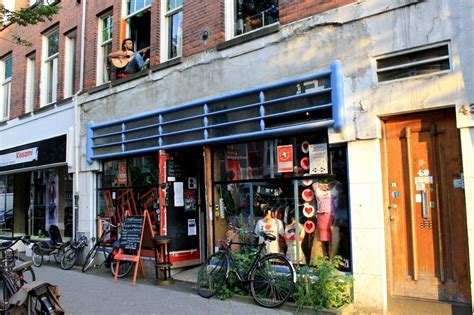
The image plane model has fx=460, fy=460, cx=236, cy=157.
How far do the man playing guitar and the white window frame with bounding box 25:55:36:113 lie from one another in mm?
5687

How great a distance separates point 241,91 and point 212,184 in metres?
1.98

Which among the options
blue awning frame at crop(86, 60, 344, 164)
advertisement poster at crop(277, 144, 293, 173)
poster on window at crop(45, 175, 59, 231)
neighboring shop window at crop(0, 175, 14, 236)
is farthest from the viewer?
neighboring shop window at crop(0, 175, 14, 236)

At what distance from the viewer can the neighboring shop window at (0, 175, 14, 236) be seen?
16.4m

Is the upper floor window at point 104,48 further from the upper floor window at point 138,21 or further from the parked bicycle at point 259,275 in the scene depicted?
the parked bicycle at point 259,275

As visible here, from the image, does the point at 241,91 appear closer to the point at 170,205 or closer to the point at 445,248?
the point at 170,205

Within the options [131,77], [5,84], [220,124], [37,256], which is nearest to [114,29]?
[131,77]

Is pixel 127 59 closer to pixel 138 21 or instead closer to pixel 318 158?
pixel 138 21

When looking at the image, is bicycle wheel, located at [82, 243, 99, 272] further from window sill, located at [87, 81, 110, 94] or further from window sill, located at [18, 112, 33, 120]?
window sill, located at [18, 112, 33, 120]

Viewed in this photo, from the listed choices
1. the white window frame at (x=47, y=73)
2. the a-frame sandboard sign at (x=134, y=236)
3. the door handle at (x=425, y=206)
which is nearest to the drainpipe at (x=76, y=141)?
the white window frame at (x=47, y=73)

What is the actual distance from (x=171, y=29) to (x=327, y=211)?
5.75 metres

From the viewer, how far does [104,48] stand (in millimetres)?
12312

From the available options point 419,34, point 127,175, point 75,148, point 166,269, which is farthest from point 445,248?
point 75,148

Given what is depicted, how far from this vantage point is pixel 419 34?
5949 millimetres

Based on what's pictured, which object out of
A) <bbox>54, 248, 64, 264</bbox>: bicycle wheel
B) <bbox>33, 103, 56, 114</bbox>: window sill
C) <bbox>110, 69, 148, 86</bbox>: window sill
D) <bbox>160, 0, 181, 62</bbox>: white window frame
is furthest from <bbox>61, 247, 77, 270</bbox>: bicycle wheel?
<bbox>160, 0, 181, 62</bbox>: white window frame
